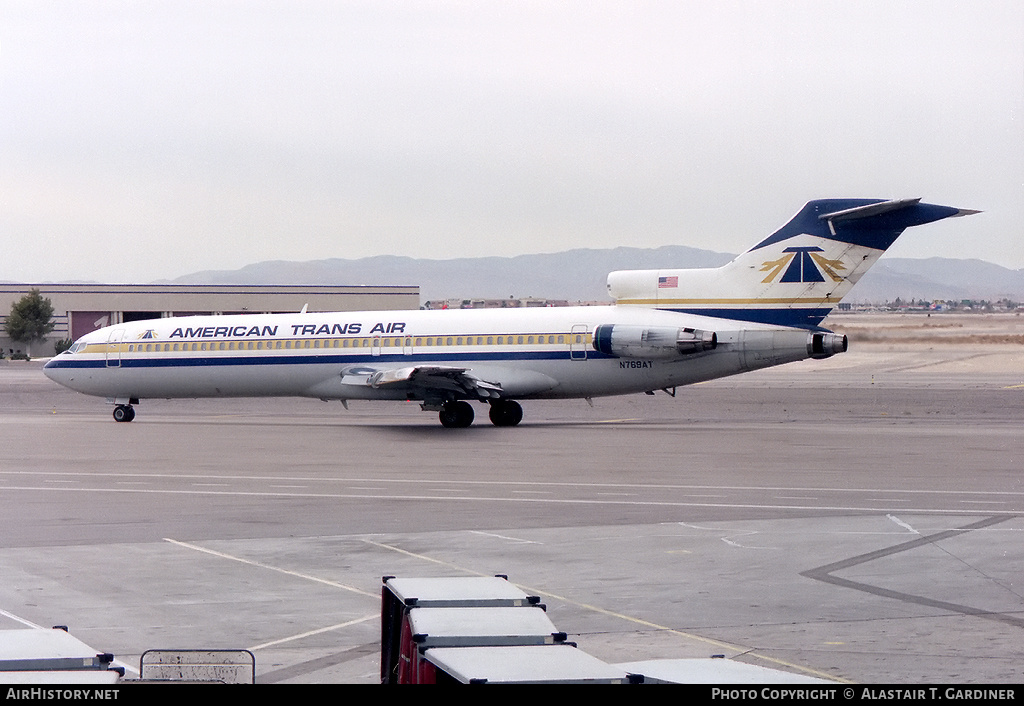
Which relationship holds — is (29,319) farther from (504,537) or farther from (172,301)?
(504,537)

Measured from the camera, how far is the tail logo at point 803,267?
108 feet

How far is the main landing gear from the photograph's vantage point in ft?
118

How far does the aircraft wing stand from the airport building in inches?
2179

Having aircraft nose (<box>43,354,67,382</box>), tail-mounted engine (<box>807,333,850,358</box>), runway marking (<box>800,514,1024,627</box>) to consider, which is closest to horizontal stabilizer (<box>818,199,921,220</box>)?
tail-mounted engine (<box>807,333,850,358</box>)

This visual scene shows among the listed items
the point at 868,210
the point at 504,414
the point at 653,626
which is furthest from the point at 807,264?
the point at 653,626

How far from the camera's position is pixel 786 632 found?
34.5 ft

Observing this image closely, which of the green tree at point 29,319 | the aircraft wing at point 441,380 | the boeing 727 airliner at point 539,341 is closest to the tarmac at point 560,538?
the aircraft wing at point 441,380

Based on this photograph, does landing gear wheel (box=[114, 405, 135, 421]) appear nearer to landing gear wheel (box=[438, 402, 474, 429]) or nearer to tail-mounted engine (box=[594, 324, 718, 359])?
landing gear wheel (box=[438, 402, 474, 429])

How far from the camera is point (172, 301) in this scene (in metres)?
93.7

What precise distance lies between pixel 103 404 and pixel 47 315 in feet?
135

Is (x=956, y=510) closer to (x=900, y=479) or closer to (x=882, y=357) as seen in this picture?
(x=900, y=479)

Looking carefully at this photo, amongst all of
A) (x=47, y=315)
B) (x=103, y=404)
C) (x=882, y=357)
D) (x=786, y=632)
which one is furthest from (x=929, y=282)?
(x=786, y=632)

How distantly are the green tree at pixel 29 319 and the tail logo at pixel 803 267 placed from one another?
70.6 meters

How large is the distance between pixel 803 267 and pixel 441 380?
10.8 m
